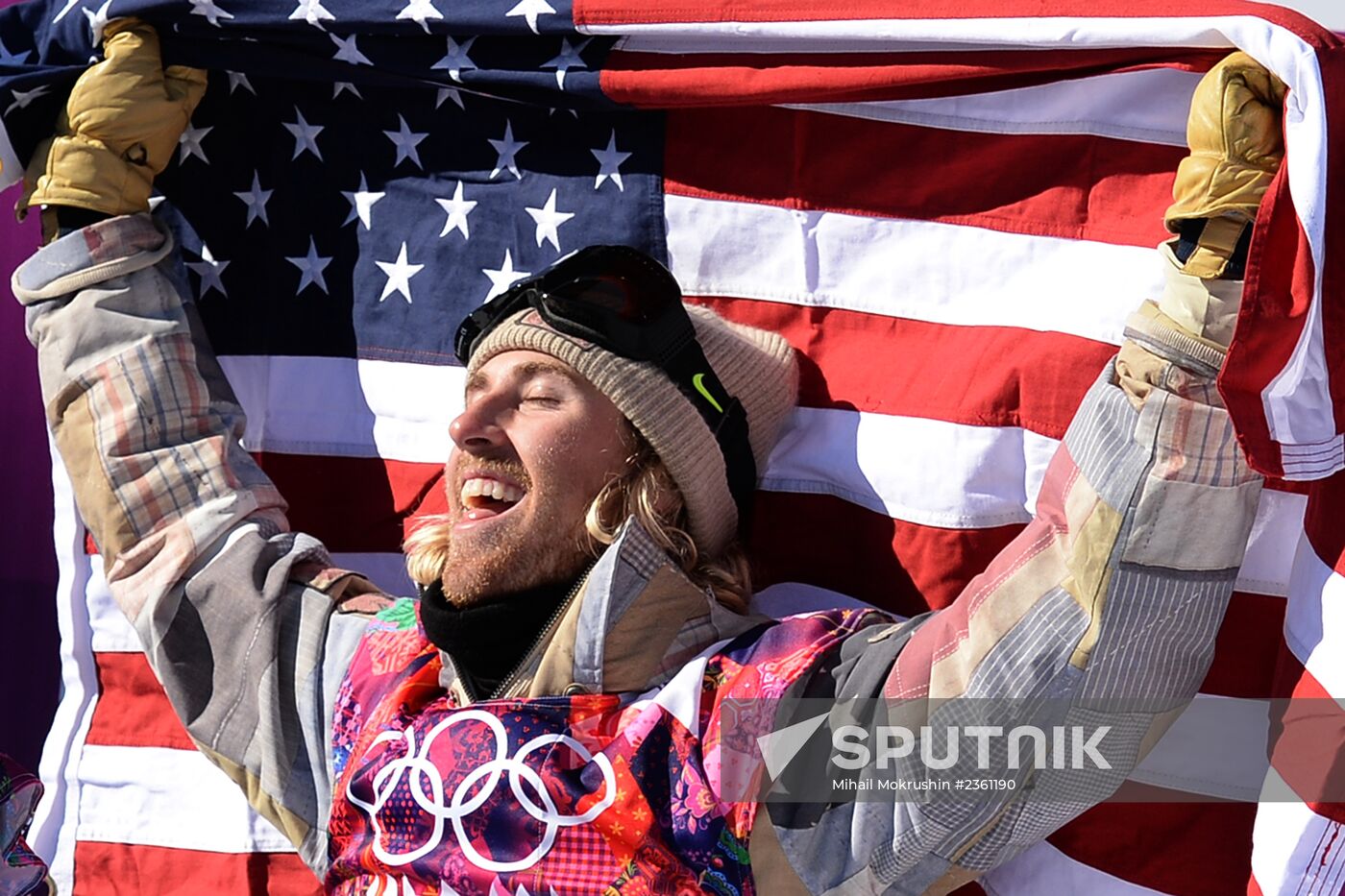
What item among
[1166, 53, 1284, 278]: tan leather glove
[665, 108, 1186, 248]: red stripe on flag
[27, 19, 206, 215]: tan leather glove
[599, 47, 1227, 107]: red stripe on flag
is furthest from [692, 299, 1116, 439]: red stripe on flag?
[27, 19, 206, 215]: tan leather glove

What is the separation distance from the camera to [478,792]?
7.68 feet

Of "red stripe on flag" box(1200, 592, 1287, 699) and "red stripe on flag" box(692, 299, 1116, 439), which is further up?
"red stripe on flag" box(692, 299, 1116, 439)

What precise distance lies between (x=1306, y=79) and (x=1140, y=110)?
49cm

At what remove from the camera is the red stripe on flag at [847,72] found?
7.63ft

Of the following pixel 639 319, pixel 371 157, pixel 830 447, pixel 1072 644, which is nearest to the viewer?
pixel 1072 644

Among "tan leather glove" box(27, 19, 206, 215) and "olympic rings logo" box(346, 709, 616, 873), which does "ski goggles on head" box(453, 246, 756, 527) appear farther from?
"tan leather glove" box(27, 19, 206, 215)

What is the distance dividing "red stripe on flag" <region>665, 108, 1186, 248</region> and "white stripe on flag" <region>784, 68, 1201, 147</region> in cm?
2

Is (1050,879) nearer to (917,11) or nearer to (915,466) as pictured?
(915,466)

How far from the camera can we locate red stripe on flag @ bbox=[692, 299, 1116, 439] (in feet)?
7.97

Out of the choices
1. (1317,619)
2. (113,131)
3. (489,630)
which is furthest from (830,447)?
(113,131)

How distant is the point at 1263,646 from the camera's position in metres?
2.27

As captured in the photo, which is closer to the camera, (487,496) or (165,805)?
(487,496)

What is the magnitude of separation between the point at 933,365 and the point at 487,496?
0.79 meters

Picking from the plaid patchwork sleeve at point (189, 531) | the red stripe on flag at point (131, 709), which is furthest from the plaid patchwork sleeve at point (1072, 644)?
the red stripe on flag at point (131, 709)
